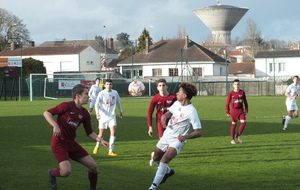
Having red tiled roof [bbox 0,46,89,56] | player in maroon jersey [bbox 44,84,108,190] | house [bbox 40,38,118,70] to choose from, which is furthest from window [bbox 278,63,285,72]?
player in maroon jersey [bbox 44,84,108,190]

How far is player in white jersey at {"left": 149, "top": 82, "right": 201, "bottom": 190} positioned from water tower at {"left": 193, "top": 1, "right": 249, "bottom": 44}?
138068 millimetres

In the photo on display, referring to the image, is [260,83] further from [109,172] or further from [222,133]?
[109,172]

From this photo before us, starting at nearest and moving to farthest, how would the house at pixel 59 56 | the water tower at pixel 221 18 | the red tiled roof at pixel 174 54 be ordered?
the red tiled roof at pixel 174 54 < the house at pixel 59 56 < the water tower at pixel 221 18

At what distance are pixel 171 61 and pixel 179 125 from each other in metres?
79.7

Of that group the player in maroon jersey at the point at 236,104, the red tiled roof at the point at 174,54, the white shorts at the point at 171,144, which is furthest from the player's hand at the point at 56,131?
the red tiled roof at the point at 174,54

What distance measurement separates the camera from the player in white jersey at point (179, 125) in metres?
9.33

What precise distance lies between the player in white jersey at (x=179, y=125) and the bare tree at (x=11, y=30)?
273 feet

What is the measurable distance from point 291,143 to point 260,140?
123cm

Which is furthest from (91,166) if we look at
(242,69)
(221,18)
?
(221,18)

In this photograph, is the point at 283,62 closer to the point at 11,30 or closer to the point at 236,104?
the point at 11,30

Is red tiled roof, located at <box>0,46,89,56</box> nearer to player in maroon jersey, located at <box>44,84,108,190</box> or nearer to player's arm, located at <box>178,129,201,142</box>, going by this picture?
player in maroon jersey, located at <box>44,84,108,190</box>

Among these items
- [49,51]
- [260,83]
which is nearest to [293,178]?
[260,83]

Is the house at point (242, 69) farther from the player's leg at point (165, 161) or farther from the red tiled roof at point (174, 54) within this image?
the player's leg at point (165, 161)

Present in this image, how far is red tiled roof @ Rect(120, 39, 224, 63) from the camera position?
292 ft
